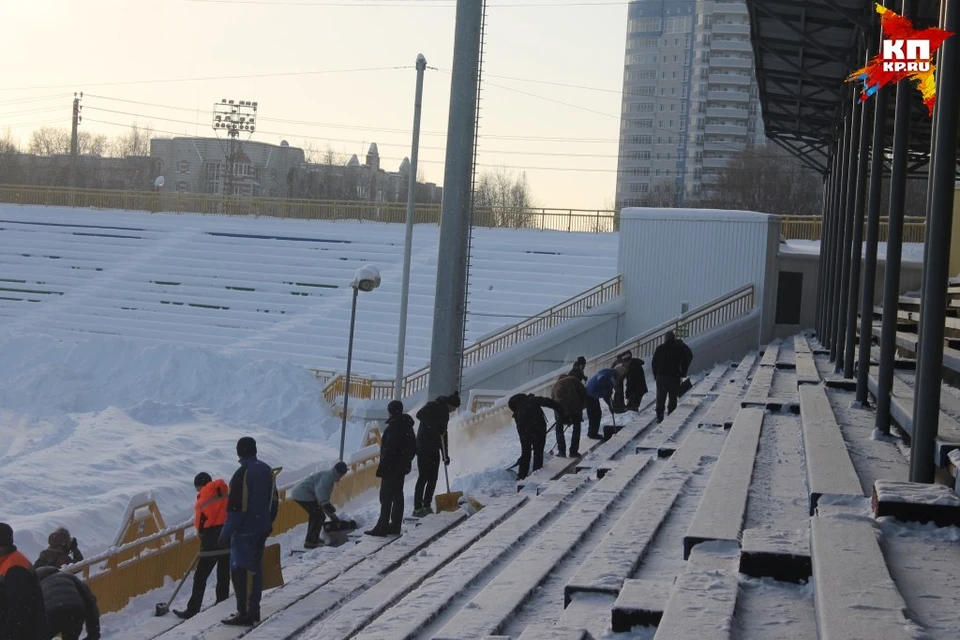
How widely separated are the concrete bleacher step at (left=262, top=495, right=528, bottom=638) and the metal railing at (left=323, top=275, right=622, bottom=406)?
14.7 meters

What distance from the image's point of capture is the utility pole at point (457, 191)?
15.4 metres

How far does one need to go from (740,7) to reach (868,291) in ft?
471

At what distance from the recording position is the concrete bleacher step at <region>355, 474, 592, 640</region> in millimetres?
5727

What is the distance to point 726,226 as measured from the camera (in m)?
28.4

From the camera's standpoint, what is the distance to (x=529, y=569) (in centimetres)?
612

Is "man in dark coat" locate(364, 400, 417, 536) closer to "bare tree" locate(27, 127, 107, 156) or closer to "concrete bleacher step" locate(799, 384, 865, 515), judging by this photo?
"concrete bleacher step" locate(799, 384, 865, 515)

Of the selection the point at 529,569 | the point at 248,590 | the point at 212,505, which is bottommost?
the point at 248,590

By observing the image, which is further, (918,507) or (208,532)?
(208,532)

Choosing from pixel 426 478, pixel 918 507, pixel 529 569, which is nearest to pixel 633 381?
pixel 426 478

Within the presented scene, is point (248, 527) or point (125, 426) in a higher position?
point (248, 527)

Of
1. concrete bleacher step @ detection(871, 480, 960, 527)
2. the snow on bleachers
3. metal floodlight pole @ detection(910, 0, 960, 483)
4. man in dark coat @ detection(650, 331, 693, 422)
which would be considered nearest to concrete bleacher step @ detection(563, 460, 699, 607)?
concrete bleacher step @ detection(871, 480, 960, 527)

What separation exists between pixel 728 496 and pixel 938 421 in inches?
43.1

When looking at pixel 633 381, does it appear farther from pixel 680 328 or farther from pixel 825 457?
pixel 825 457

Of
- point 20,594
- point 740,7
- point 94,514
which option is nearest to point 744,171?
point 740,7
